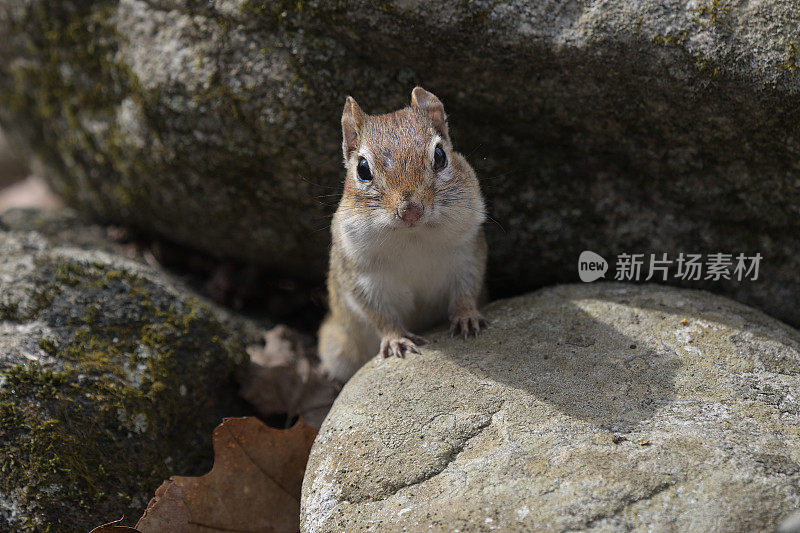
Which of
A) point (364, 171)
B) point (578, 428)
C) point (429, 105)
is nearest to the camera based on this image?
point (578, 428)

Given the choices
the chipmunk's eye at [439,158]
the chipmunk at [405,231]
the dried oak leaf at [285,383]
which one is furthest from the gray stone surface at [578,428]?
the chipmunk's eye at [439,158]

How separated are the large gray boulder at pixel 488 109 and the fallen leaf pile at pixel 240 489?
5.08ft

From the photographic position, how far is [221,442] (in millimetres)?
3299

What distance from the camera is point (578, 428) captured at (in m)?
2.76

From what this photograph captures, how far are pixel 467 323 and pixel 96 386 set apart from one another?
6.27ft

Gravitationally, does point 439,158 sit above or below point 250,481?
above

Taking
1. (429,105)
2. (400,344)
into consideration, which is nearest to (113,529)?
(400,344)

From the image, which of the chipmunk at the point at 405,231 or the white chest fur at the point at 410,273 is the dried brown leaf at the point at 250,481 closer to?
the chipmunk at the point at 405,231

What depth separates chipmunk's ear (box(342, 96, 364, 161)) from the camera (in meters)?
3.46

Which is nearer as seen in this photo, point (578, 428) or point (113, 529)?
point (578, 428)

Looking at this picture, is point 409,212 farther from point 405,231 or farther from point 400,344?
point 400,344

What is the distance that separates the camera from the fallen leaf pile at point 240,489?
10.1 ft

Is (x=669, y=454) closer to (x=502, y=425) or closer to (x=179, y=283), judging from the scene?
(x=502, y=425)

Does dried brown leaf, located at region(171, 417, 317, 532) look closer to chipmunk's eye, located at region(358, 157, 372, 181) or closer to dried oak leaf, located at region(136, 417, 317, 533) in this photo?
dried oak leaf, located at region(136, 417, 317, 533)
